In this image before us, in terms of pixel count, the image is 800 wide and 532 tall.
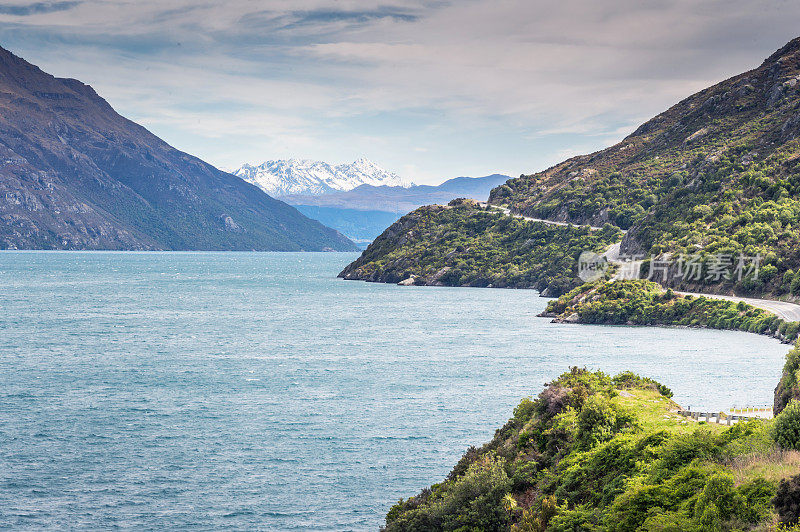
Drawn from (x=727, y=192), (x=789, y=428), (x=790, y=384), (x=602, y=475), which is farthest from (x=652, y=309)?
(x=789, y=428)

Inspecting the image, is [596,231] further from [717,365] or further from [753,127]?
[717,365]

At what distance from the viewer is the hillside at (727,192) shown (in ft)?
364

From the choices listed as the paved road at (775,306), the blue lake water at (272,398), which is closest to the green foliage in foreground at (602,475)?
the blue lake water at (272,398)

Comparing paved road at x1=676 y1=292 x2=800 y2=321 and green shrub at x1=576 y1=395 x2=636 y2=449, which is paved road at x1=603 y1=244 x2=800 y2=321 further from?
green shrub at x1=576 y1=395 x2=636 y2=449

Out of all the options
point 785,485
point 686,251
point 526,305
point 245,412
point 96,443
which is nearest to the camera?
point 785,485

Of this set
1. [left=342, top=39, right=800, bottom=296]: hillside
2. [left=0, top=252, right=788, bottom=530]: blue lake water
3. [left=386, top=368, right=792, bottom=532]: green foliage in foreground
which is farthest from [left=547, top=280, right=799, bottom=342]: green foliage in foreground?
[left=386, top=368, right=792, bottom=532]: green foliage in foreground

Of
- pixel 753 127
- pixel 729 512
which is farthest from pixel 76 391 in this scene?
pixel 753 127

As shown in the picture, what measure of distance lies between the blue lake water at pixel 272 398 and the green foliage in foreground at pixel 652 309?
141 inches

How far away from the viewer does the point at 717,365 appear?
70.9m

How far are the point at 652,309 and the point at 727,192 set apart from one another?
120 ft

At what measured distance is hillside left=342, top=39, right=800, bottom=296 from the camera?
111 m

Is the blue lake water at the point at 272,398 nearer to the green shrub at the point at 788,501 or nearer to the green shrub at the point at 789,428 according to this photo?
the green shrub at the point at 789,428

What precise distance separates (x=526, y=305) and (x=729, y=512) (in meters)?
119

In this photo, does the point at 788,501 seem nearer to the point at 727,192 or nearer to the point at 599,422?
the point at 599,422
